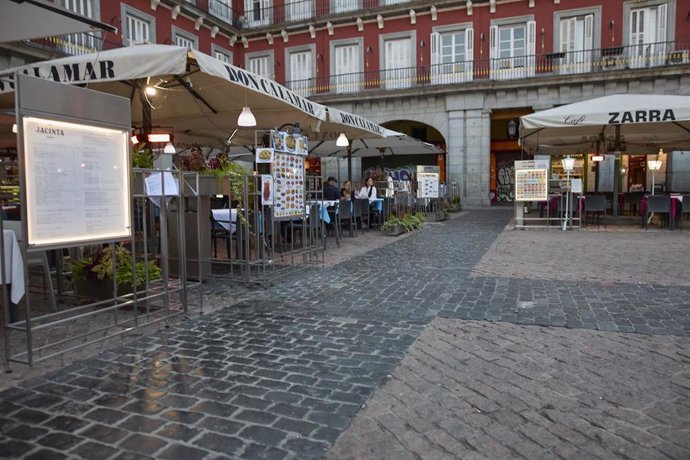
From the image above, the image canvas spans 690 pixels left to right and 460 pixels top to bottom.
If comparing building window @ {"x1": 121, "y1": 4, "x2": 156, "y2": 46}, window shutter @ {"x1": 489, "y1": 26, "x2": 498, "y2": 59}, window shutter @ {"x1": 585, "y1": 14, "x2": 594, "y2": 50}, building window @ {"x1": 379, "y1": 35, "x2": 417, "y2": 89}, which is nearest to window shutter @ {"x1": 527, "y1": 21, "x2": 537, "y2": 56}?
window shutter @ {"x1": 489, "y1": 26, "x2": 498, "y2": 59}

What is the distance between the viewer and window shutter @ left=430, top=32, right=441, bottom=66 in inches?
939

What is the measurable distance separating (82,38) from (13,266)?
16693mm

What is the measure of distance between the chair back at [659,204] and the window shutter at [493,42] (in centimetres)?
1292

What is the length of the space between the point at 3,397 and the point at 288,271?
14.5ft

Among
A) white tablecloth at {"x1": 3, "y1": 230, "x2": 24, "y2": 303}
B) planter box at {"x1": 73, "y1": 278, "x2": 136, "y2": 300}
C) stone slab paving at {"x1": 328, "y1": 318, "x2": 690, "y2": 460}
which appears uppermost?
white tablecloth at {"x1": 3, "y1": 230, "x2": 24, "y2": 303}

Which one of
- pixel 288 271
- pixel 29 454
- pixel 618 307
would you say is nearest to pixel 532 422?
pixel 29 454

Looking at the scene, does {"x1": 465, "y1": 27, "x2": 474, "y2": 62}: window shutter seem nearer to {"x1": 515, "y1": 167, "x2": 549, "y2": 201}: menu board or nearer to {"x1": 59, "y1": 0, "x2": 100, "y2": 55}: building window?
{"x1": 515, "y1": 167, "x2": 549, "y2": 201}: menu board

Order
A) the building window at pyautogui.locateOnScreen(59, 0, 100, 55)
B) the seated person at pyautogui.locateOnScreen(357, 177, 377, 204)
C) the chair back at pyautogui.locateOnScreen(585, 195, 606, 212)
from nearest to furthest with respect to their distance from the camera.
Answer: the chair back at pyautogui.locateOnScreen(585, 195, 606, 212) < the seated person at pyautogui.locateOnScreen(357, 177, 377, 204) < the building window at pyautogui.locateOnScreen(59, 0, 100, 55)

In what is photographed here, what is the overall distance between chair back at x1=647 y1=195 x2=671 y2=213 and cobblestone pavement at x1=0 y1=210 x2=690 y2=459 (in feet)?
24.8

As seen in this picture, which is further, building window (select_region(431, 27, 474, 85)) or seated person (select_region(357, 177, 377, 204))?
building window (select_region(431, 27, 474, 85))

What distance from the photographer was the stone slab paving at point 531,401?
248cm

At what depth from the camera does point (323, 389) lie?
10.4ft

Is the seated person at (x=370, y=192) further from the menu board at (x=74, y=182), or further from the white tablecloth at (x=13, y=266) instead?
the white tablecloth at (x=13, y=266)

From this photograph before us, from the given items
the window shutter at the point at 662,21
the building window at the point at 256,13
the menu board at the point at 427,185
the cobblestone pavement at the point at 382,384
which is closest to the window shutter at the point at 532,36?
the window shutter at the point at 662,21
